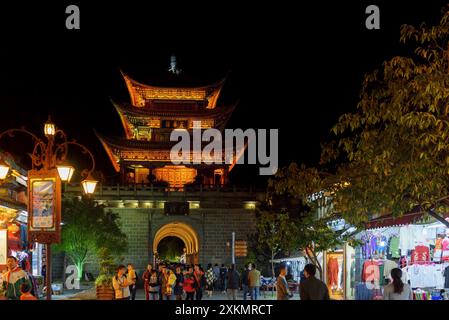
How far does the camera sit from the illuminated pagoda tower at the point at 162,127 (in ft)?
146

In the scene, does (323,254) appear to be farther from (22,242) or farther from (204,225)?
(204,225)

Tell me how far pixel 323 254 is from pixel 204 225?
20.3 m

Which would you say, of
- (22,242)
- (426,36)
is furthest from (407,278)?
(22,242)

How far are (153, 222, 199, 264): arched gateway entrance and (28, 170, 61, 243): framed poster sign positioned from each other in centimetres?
3067

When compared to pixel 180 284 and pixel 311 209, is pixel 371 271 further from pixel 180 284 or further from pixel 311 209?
pixel 180 284

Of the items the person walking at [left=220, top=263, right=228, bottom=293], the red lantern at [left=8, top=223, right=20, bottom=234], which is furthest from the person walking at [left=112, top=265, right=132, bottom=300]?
the person walking at [left=220, top=263, right=228, bottom=293]

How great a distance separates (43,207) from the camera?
11281 millimetres

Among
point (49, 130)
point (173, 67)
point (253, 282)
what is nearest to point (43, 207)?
point (49, 130)

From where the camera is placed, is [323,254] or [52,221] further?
[323,254]

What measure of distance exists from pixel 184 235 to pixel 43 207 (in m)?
40.4

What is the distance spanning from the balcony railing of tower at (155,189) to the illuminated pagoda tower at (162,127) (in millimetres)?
3023

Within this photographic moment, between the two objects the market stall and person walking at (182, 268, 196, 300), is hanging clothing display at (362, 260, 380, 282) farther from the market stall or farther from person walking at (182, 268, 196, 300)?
person walking at (182, 268, 196, 300)

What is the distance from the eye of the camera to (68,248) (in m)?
33.4

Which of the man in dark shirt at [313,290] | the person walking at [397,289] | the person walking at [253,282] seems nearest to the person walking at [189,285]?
the person walking at [253,282]
